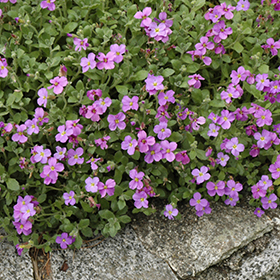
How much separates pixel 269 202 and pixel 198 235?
1.81ft

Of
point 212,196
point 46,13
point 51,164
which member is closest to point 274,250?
point 212,196

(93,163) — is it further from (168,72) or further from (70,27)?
(70,27)

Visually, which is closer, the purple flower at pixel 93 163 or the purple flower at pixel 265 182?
the purple flower at pixel 93 163

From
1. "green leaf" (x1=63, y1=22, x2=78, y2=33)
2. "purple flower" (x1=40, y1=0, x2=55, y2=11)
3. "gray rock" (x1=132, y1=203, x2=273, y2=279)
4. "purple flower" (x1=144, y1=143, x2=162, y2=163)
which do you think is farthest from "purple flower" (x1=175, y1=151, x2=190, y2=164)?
"purple flower" (x1=40, y1=0, x2=55, y2=11)

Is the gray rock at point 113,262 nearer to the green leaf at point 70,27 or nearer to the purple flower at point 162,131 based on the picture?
the purple flower at point 162,131

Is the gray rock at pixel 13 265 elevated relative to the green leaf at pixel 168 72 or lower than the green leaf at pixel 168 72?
lower

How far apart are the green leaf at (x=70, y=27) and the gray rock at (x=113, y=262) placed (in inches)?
56.8

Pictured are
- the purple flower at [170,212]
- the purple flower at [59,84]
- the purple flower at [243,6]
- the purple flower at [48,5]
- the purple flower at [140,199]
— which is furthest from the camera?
the purple flower at [243,6]

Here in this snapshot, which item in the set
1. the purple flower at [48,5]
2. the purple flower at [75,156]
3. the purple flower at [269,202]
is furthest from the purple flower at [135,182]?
the purple flower at [48,5]

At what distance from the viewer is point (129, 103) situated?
2.17 meters

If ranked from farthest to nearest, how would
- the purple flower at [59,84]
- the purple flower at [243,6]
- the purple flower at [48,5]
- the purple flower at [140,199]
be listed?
the purple flower at [243,6]
the purple flower at [48,5]
the purple flower at [140,199]
the purple flower at [59,84]

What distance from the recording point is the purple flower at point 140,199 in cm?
Answer: 219

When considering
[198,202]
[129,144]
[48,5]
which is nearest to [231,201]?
[198,202]

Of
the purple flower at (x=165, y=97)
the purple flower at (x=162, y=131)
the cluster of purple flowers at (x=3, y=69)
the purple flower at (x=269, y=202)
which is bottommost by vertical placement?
the purple flower at (x=269, y=202)
